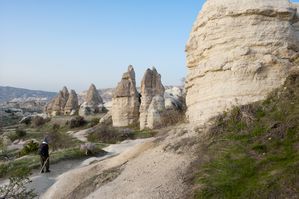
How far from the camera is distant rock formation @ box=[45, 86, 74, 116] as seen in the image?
4619 cm

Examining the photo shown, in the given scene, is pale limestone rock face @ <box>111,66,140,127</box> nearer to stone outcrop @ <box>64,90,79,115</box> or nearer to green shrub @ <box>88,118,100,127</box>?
green shrub @ <box>88,118,100,127</box>

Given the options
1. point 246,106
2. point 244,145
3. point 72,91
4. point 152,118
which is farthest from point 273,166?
point 72,91

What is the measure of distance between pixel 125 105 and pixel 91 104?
14604 millimetres

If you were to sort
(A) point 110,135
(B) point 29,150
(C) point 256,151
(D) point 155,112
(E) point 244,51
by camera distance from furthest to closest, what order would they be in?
1. (D) point 155,112
2. (A) point 110,135
3. (B) point 29,150
4. (E) point 244,51
5. (C) point 256,151

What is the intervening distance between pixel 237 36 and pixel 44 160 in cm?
855

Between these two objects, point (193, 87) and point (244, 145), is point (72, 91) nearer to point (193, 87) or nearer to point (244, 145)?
point (193, 87)

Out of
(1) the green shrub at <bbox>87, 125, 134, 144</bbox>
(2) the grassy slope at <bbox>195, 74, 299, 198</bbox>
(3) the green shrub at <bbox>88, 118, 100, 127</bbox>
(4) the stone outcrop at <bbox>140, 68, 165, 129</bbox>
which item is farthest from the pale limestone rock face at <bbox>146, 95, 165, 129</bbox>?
(2) the grassy slope at <bbox>195, 74, 299, 198</bbox>

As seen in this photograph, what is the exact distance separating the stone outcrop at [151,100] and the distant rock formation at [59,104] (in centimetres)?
1964

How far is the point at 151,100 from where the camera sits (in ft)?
92.0

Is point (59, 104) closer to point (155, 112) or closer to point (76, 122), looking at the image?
point (76, 122)

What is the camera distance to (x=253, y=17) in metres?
10.2

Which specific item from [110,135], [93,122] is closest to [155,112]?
[110,135]

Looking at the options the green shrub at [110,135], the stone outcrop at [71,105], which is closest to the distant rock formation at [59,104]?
the stone outcrop at [71,105]

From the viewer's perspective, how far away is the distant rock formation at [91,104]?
4122 cm
